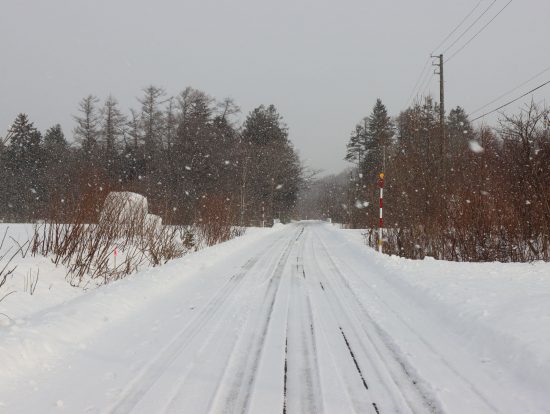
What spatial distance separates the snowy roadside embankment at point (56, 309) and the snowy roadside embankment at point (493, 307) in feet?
13.8

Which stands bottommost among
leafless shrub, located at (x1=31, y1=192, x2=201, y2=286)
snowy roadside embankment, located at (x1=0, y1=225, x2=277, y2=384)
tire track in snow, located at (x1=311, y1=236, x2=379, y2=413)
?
tire track in snow, located at (x1=311, y1=236, x2=379, y2=413)

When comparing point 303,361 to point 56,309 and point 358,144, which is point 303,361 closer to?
point 56,309

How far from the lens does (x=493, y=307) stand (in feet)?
16.6

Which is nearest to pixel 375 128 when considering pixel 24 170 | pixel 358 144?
pixel 358 144

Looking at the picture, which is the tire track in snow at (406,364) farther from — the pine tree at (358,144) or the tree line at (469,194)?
the pine tree at (358,144)

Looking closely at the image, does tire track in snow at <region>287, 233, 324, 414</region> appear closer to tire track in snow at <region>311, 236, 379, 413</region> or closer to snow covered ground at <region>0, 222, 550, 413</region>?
snow covered ground at <region>0, 222, 550, 413</region>

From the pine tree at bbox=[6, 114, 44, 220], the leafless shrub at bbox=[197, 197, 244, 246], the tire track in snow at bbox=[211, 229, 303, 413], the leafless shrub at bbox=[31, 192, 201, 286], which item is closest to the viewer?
the tire track in snow at bbox=[211, 229, 303, 413]

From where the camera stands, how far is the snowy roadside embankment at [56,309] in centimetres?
371

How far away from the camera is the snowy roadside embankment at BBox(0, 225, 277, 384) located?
371cm

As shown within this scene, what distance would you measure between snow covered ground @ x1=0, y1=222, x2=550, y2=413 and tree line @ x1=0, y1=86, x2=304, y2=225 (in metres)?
9.81

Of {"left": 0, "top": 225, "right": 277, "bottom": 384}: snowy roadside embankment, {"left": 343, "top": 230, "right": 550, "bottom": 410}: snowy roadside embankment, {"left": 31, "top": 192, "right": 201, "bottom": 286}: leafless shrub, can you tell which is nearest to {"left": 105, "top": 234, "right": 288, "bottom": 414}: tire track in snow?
{"left": 0, "top": 225, "right": 277, "bottom": 384}: snowy roadside embankment

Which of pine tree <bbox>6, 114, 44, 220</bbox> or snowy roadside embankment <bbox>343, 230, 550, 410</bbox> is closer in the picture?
snowy roadside embankment <bbox>343, 230, 550, 410</bbox>

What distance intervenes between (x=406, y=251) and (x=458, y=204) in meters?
2.77

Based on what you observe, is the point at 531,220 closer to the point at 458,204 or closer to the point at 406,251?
the point at 458,204
